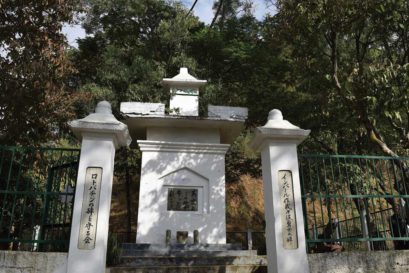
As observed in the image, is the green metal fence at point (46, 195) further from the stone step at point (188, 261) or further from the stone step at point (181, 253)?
the stone step at point (181, 253)

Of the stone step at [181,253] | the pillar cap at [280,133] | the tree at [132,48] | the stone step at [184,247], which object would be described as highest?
the tree at [132,48]

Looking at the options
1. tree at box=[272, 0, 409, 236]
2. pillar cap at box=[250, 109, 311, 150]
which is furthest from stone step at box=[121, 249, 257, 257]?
tree at box=[272, 0, 409, 236]

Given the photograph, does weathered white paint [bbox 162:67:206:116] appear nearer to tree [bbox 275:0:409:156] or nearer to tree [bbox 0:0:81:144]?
tree [bbox 275:0:409:156]

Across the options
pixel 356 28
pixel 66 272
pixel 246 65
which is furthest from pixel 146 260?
pixel 246 65

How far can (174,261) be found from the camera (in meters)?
6.58

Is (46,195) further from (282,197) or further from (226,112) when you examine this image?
(226,112)

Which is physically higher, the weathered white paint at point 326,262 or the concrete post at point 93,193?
the concrete post at point 93,193

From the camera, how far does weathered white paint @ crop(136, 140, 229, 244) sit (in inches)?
340

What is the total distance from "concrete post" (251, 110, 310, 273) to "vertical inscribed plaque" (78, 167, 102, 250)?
2.30 metres

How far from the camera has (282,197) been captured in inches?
203

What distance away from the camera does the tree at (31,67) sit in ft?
21.0

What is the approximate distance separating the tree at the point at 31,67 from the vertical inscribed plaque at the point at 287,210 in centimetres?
433

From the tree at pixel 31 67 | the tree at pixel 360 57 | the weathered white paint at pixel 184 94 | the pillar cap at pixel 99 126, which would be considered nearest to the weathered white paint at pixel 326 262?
the pillar cap at pixel 99 126

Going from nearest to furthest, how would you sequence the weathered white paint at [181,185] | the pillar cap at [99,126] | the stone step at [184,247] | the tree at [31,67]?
the pillar cap at [99,126]
the tree at [31,67]
the stone step at [184,247]
the weathered white paint at [181,185]
